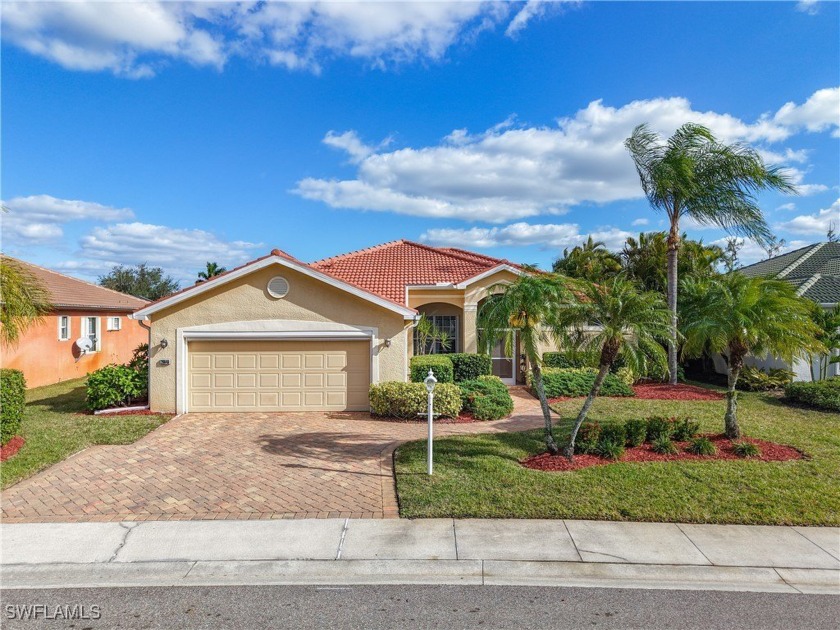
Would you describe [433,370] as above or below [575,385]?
above

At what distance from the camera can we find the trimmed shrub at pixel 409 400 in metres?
12.6

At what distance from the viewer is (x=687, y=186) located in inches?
664

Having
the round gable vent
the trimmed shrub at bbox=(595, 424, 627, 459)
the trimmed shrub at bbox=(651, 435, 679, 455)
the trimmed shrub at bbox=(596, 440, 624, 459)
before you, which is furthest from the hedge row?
the trimmed shrub at bbox=(651, 435, 679, 455)

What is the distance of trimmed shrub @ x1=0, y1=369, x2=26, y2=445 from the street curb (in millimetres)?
5218

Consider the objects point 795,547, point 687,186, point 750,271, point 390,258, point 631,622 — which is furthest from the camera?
point 750,271

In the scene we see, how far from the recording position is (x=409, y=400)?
12711 millimetres

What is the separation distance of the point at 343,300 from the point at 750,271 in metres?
25.0

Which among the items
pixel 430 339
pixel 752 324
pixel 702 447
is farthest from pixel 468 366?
pixel 752 324

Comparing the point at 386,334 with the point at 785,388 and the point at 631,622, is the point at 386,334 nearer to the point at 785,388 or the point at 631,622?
the point at 631,622

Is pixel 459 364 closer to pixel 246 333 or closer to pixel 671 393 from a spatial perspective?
pixel 671 393

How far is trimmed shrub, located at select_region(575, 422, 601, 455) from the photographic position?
9273 mm

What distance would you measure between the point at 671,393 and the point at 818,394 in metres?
3.69

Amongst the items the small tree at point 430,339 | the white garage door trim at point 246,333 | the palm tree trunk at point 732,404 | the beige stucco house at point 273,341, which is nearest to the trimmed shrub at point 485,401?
the beige stucco house at point 273,341

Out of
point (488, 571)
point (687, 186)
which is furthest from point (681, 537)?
point (687, 186)
